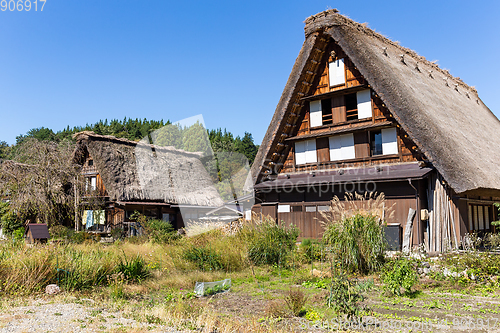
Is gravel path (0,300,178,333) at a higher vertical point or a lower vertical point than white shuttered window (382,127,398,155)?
lower

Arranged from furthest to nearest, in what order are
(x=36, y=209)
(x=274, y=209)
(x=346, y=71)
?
(x=36, y=209), (x=274, y=209), (x=346, y=71)

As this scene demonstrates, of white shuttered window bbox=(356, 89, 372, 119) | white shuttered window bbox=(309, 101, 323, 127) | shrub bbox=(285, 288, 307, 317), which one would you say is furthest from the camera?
white shuttered window bbox=(309, 101, 323, 127)

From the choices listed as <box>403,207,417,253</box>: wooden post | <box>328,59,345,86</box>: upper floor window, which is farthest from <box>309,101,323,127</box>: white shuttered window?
<box>403,207,417,253</box>: wooden post

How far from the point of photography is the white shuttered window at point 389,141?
14.1m

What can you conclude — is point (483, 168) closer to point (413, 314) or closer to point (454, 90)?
point (413, 314)

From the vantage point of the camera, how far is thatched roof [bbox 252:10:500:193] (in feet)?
39.2

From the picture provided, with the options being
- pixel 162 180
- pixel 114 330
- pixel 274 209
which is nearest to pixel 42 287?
pixel 114 330

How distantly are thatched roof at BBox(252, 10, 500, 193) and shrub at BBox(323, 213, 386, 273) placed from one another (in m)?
3.55

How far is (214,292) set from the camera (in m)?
8.25

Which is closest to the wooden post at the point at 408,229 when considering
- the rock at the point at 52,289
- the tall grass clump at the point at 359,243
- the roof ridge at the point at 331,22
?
the tall grass clump at the point at 359,243

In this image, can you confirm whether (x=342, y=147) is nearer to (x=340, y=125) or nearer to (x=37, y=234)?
(x=340, y=125)

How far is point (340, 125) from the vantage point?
51.5 ft

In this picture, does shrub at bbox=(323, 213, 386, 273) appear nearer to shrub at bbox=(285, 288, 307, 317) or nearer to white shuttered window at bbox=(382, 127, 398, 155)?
shrub at bbox=(285, 288, 307, 317)

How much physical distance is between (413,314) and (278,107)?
11983 millimetres
